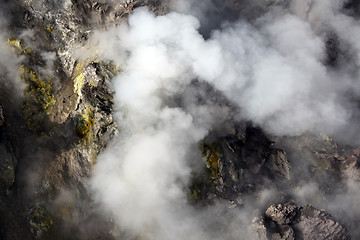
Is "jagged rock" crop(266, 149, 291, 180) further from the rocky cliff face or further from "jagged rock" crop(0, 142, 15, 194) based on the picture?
"jagged rock" crop(0, 142, 15, 194)

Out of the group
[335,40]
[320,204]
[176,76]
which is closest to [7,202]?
[176,76]

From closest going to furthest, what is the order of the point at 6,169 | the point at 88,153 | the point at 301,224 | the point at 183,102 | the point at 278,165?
the point at 6,169
the point at 88,153
the point at 183,102
the point at 301,224
the point at 278,165

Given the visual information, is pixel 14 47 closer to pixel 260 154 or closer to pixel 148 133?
pixel 148 133

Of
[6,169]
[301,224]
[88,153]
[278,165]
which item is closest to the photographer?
[6,169]

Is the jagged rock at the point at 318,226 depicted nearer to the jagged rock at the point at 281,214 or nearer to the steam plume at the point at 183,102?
the jagged rock at the point at 281,214

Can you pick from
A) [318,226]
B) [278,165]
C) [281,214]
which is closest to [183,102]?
[278,165]

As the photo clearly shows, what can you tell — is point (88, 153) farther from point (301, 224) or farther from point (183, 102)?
point (301, 224)
